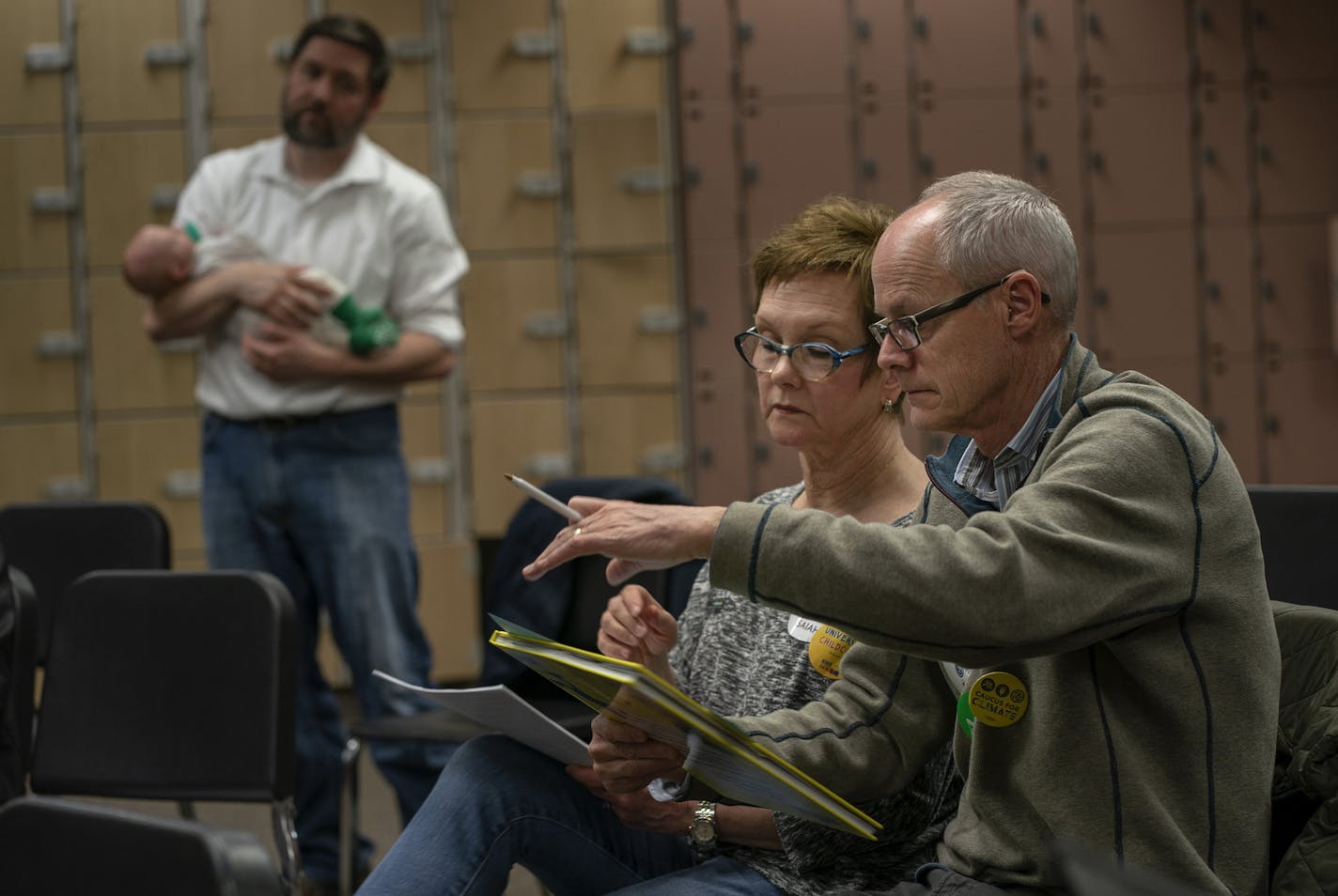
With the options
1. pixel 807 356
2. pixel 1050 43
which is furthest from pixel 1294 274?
pixel 807 356

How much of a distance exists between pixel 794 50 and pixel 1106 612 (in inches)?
171

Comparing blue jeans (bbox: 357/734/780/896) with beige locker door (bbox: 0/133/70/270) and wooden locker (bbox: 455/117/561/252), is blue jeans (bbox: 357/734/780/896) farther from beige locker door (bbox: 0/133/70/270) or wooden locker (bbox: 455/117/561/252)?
beige locker door (bbox: 0/133/70/270)

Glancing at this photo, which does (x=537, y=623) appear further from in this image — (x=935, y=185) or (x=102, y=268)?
(x=102, y=268)

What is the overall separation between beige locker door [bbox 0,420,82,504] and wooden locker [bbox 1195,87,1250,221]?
4.16 metres

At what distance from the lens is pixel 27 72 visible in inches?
188

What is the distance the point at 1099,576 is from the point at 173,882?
0.69m

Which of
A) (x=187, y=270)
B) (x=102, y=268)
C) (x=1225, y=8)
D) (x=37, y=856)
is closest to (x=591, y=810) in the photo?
(x=37, y=856)

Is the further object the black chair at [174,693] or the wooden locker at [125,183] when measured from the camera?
the wooden locker at [125,183]

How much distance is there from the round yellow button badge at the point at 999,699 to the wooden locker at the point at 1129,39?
14.7ft

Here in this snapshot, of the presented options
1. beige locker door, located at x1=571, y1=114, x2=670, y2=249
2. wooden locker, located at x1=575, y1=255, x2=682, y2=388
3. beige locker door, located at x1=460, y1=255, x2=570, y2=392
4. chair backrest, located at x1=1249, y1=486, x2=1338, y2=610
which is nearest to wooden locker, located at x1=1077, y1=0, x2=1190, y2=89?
beige locker door, located at x1=571, y1=114, x2=670, y2=249

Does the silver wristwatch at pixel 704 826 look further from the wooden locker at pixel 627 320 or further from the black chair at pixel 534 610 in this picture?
the wooden locker at pixel 627 320

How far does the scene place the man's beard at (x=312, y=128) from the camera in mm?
3006

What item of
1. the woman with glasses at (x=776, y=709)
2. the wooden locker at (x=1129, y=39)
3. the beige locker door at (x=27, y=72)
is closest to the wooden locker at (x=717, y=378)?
the wooden locker at (x=1129, y=39)

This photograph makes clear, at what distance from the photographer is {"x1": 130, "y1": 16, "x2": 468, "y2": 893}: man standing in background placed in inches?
113
